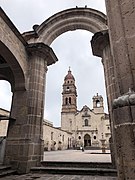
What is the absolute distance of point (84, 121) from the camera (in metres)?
40.1

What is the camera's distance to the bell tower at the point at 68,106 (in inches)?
1556

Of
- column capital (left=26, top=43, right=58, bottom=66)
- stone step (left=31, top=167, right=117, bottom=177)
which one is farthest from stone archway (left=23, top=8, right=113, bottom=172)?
stone step (left=31, top=167, right=117, bottom=177)

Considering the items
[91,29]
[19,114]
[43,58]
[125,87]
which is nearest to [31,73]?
[43,58]

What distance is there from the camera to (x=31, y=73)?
5801 mm

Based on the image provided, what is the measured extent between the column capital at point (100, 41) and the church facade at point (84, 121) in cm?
3448

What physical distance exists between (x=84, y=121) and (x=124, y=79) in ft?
130

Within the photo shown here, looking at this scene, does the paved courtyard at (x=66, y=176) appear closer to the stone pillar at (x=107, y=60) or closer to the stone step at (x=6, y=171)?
the stone step at (x=6, y=171)

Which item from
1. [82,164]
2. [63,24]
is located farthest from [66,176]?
[63,24]

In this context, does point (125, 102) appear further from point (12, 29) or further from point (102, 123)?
point (102, 123)

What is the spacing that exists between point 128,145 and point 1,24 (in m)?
4.64

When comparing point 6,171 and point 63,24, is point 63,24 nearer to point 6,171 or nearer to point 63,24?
point 63,24

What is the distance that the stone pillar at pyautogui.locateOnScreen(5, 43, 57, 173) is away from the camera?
4.76m

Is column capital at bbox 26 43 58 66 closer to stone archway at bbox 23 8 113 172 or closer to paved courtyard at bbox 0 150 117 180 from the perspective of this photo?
stone archway at bbox 23 8 113 172

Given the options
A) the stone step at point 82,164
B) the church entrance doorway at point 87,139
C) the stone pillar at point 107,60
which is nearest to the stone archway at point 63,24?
the stone pillar at point 107,60
